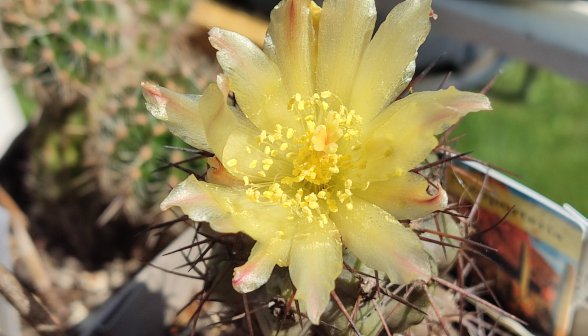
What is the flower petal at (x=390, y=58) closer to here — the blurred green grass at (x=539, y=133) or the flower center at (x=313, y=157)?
the flower center at (x=313, y=157)

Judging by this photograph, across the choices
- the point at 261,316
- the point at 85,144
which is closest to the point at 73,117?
the point at 85,144

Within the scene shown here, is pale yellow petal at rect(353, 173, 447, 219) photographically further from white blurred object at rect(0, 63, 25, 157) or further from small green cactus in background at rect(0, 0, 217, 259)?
white blurred object at rect(0, 63, 25, 157)

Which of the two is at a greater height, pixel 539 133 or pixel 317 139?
pixel 317 139

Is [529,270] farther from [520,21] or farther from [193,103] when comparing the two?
[520,21]

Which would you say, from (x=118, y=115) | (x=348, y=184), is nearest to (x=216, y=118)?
(x=348, y=184)

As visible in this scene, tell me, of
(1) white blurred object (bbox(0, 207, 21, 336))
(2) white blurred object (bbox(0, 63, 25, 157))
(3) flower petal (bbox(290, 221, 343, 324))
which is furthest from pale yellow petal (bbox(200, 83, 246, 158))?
(2) white blurred object (bbox(0, 63, 25, 157))

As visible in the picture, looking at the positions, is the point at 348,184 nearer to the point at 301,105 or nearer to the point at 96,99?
the point at 301,105

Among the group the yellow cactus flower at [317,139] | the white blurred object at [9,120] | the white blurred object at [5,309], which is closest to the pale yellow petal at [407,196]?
the yellow cactus flower at [317,139]
